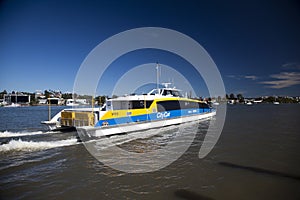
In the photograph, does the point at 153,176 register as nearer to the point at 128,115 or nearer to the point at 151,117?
the point at 128,115

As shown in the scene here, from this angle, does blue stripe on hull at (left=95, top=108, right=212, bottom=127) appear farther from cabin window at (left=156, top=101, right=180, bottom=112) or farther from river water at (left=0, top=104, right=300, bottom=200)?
river water at (left=0, top=104, right=300, bottom=200)

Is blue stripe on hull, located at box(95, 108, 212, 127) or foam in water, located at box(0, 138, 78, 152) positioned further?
blue stripe on hull, located at box(95, 108, 212, 127)

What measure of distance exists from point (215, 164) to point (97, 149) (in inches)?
193

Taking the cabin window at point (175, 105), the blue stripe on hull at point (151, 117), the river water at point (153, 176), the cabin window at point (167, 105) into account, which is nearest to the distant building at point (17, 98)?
the cabin window at point (175, 105)

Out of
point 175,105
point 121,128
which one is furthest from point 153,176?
point 175,105

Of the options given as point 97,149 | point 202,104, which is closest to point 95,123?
point 97,149

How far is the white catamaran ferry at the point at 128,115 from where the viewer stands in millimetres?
9664

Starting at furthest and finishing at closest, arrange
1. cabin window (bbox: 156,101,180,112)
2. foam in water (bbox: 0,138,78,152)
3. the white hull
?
1. cabin window (bbox: 156,101,180,112)
2. the white hull
3. foam in water (bbox: 0,138,78,152)

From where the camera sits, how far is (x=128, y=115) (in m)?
11.2

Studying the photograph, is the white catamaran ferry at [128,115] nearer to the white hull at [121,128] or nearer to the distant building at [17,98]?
the white hull at [121,128]

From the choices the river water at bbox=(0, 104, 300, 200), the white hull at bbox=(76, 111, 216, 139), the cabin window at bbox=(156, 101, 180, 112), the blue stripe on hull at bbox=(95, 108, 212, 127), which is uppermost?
the cabin window at bbox=(156, 101, 180, 112)

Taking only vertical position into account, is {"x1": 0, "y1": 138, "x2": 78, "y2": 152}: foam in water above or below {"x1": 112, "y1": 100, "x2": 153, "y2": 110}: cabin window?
below

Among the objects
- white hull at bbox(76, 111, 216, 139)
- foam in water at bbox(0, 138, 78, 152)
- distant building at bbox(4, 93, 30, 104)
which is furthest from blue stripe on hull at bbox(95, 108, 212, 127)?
distant building at bbox(4, 93, 30, 104)

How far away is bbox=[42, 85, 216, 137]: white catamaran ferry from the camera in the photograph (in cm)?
966
